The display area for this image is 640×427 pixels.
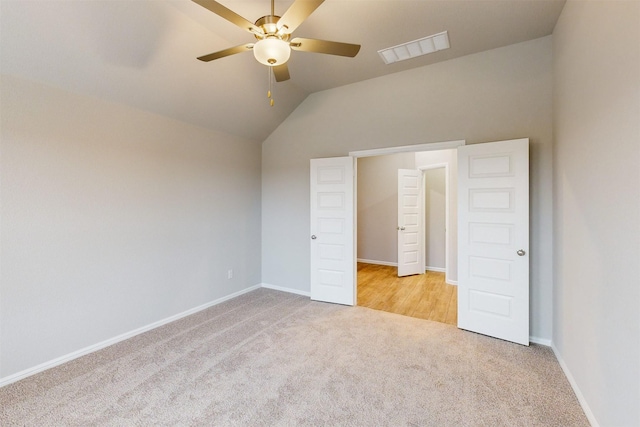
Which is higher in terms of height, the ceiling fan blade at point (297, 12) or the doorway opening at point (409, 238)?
the ceiling fan blade at point (297, 12)

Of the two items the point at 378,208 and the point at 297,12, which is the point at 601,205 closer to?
the point at 297,12

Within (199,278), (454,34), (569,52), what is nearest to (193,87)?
(199,278)

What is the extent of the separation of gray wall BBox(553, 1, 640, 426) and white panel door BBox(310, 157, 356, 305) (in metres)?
2.24

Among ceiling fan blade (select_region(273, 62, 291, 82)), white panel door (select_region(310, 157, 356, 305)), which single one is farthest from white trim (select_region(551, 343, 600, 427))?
ceiling fan blade (select_region(273, 62, 291, 82))

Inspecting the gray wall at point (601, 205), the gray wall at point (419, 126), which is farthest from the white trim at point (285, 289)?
the gray wall at point (601, 205)

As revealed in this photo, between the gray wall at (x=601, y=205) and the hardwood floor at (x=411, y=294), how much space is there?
141cm

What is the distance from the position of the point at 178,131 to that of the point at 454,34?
129 inches

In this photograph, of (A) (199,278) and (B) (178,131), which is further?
(A) (199,278)

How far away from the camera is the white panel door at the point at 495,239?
2.75m

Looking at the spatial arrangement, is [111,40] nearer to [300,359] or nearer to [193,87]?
[193,87]

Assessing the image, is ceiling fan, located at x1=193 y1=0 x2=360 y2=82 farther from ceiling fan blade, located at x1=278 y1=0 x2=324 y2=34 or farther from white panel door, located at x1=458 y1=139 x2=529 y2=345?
white panel door, located at x1=458 y1=139 x2=529 y2=345

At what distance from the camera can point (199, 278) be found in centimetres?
374

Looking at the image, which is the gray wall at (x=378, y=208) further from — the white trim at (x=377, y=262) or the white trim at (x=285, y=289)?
the white trim at (x=285, y=289)

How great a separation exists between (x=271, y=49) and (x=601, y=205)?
2.22 meters
